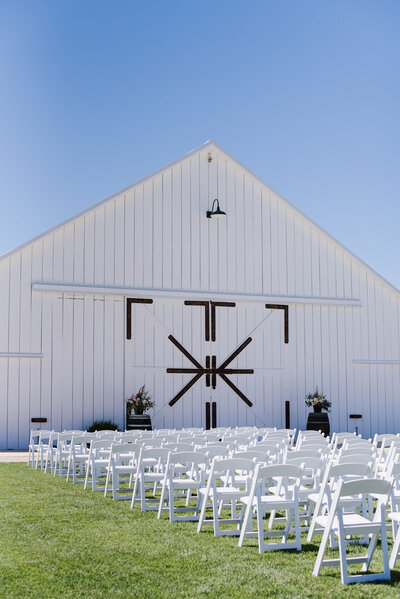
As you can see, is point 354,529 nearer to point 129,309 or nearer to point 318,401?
point 129,309

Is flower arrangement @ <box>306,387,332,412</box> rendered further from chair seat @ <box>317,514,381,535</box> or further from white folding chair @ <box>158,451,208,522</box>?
chair seat @ <box>317,514,381,535</box>

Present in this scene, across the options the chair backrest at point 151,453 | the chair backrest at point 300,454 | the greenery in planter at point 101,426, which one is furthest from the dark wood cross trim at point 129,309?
the chair backrest at point 300,454

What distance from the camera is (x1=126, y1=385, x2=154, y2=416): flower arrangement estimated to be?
20.7 metres

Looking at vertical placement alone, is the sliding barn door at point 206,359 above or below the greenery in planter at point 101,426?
above

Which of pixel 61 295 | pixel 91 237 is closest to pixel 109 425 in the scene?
pixel 61 295

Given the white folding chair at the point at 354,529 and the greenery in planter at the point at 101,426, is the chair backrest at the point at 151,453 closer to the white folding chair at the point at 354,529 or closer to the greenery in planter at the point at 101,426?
the white folding chair at the point at 354,529

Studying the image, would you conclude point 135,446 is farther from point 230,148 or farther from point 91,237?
point 230,148

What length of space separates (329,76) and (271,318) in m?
7.51

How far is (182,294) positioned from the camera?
22.1m

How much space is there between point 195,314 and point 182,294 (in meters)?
0.76

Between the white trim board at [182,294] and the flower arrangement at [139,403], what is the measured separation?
271 centimetres

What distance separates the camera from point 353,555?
7.04 metres

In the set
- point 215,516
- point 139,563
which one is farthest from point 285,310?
point 139,563

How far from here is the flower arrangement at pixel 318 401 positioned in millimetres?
22922
